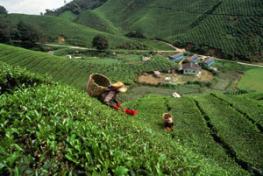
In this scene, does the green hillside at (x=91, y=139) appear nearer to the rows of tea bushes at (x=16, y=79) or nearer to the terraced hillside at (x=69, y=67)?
the rows of tea bushes at (x=16, y=79)

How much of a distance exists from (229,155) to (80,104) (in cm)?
916

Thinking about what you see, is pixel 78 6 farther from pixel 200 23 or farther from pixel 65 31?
pixel 200 23

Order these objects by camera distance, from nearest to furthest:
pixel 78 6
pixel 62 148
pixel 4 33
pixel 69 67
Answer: pixel 62 148 → pixel 69 67 → pixel 4 33 → pixel 78 6

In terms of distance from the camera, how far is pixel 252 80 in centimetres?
4656

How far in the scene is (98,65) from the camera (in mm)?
48219

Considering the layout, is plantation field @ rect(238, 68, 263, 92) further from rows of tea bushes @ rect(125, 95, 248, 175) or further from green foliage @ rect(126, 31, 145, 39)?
green foliage @ rect(126, 31, 145, 39)

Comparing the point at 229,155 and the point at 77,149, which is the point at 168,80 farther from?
the point at 77,149

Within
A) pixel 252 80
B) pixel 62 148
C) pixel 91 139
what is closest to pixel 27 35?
pixel 252 80

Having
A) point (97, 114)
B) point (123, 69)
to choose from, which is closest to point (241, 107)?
point (97, 114)

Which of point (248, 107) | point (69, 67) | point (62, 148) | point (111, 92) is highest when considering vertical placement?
point (62, 148)

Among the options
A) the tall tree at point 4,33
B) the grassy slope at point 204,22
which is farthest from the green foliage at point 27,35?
the grassy slope at point 204,22

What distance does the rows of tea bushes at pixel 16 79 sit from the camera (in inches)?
363

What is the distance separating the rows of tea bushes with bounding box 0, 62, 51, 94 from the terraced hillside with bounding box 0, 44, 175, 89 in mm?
29809

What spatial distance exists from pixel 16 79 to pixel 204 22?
68324mm
